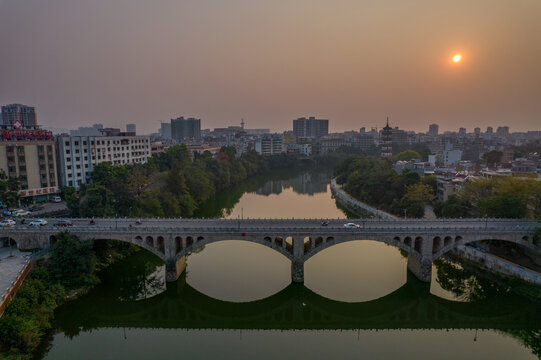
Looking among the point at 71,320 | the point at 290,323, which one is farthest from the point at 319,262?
the point at 71,320

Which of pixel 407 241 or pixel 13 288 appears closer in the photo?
pixel 13 288

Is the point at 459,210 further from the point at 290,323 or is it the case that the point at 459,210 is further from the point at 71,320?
the point at 71,320

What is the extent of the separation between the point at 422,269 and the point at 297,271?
10810mm

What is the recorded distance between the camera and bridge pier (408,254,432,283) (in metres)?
30.2

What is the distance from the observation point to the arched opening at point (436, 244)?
30000 mm

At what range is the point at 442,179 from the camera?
50.7 m

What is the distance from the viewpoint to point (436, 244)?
30.7 meters

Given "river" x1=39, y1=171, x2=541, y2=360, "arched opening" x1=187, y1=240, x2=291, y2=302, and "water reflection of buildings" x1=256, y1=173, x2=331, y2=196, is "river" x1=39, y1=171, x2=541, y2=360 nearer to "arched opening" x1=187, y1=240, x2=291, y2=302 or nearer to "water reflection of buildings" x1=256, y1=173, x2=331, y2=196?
"arched opening" x1=187, y1=240, x2=291, y2=302

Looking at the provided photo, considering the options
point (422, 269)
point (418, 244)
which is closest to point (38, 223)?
point (418, 244)

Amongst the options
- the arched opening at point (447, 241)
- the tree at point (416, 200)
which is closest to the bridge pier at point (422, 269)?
the arched opening at point (447, 241)

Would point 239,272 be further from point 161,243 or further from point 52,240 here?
point 52,240

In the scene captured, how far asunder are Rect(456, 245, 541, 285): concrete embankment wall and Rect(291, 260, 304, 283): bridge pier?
16317mm

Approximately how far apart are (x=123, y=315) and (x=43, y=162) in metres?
31.3

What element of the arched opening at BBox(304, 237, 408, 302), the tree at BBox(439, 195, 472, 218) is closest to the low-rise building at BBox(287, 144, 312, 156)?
the tree at BBox(439, 195, 472, 218)
